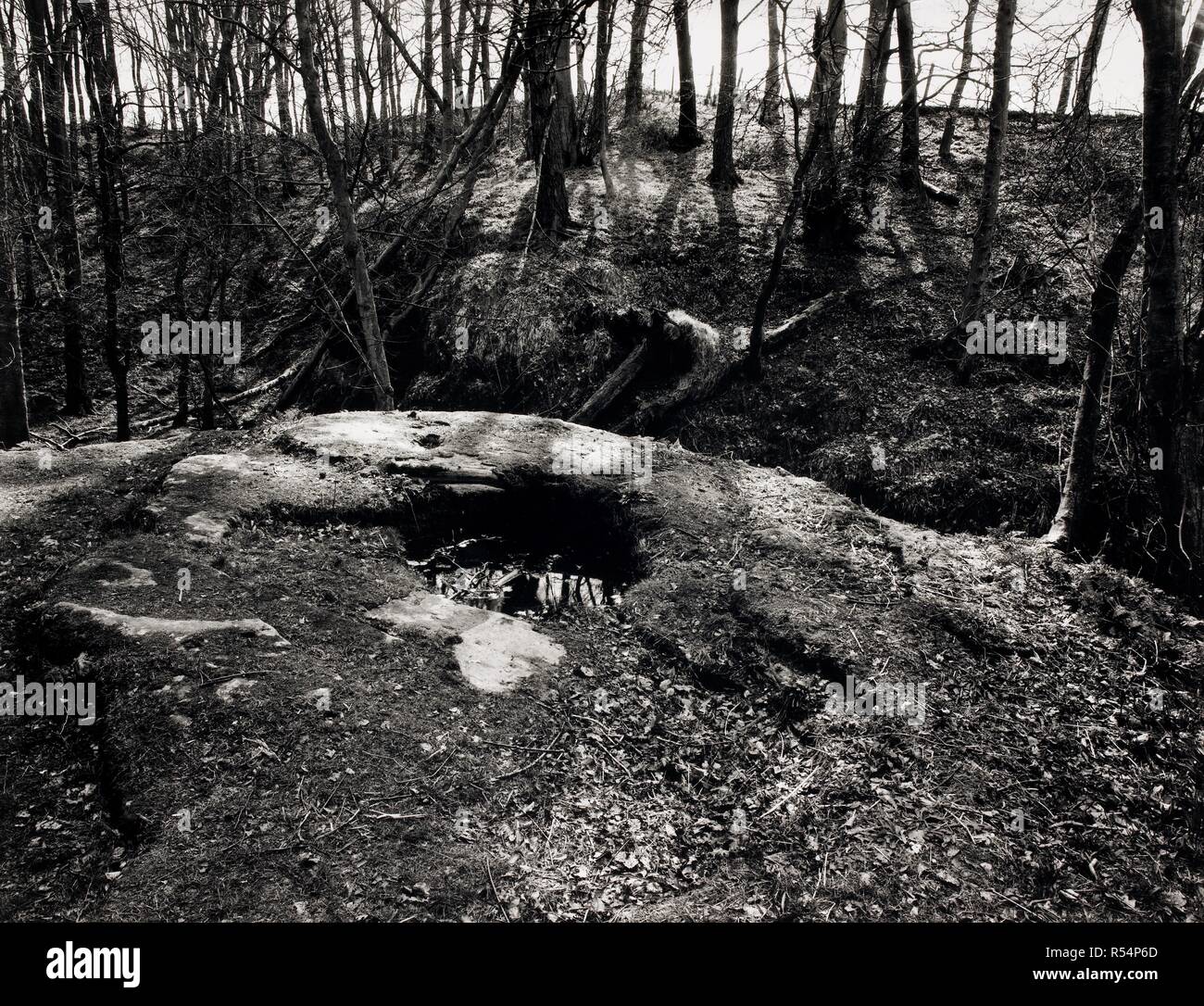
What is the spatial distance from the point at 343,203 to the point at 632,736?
7565 millimetres

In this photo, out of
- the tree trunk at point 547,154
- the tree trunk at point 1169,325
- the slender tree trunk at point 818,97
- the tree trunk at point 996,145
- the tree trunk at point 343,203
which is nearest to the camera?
the tree trunk at point 1169,325

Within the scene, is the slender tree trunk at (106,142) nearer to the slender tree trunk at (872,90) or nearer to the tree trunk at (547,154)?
the tree trunk at (547,154)

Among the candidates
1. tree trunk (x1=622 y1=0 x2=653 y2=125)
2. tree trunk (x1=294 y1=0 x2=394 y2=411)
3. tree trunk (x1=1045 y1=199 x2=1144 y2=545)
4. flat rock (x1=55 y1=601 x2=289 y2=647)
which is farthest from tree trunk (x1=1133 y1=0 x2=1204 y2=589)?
tree trunk (x1=622 y1=0 x2=653 y2=125)

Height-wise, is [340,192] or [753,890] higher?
[340,192]

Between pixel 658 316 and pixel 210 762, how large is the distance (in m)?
8.52

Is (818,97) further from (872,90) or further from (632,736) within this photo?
(632,736)

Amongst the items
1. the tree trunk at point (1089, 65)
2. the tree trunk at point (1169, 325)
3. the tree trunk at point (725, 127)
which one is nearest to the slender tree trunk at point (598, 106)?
the tree trunk at point (725, 127)

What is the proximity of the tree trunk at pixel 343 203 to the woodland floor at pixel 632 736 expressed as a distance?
8.21ft

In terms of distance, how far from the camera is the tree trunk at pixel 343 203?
7.82 m

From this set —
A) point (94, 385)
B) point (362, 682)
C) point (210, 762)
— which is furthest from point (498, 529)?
point (94, 385)

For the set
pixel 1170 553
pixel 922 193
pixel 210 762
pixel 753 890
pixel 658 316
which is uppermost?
pixel 922 193

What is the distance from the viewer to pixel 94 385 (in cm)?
1339
